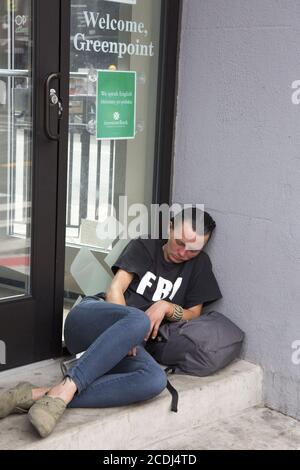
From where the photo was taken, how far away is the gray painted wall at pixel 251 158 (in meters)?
3.43

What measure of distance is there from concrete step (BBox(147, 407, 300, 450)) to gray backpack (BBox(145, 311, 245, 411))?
0.88ft

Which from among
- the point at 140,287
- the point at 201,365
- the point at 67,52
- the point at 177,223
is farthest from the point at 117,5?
the point at 201,365

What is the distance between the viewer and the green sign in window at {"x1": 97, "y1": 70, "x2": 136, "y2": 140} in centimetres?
356

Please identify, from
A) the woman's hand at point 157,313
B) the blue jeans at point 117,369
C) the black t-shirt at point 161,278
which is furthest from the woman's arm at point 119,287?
the blue jeans at point 117,369

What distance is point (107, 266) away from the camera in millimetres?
3828

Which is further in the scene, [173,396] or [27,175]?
[27,175]

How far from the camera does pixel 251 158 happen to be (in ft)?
11.8

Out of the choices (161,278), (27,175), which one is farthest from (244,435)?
(27,175)

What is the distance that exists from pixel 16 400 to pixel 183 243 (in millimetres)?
1115

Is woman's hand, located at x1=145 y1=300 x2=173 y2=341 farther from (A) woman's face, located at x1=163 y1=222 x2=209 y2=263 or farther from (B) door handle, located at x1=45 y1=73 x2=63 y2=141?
(B) door handle, located at x1=45 y1=73 x2=63 y2=141

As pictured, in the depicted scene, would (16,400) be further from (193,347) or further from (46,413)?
(193,347)

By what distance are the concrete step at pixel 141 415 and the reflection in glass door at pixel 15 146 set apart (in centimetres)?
50

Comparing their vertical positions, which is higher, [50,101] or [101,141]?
[50,101]

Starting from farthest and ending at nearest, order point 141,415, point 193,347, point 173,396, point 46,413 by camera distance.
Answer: point 193,347 → point 173,396 → point 141,415 → point 46,413
